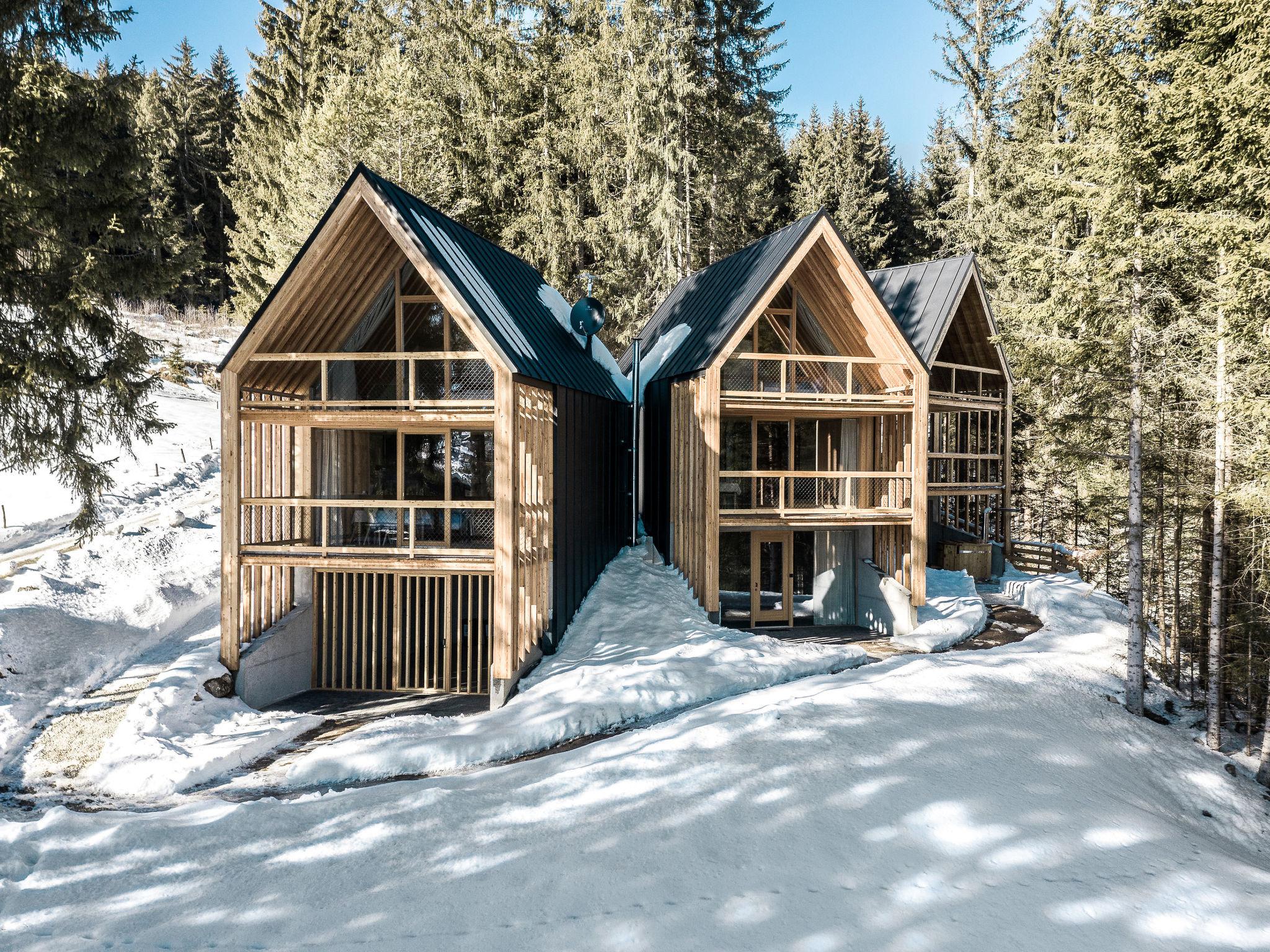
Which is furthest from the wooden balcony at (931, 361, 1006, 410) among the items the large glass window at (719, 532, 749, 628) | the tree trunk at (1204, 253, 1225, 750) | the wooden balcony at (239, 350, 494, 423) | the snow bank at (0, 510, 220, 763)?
the snow bank at (0, 510, 220, 763)

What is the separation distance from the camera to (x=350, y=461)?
13219 mm

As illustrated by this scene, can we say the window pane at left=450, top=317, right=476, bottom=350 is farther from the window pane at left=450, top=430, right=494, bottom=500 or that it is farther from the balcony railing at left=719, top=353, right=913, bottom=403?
the balcony railing at left=719, top=353, right=913, bottom=403

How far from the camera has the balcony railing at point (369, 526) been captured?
440 inches

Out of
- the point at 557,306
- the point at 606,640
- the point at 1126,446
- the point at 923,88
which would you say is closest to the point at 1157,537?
the point at 1126,446

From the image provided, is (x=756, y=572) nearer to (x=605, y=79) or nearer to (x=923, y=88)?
(x=605, y=79)

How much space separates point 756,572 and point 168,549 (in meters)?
14.0

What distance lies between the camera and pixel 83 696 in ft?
37.7

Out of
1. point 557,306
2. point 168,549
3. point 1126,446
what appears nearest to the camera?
point 1126,446

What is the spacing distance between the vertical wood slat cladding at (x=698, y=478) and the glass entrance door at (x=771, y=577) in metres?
1.96

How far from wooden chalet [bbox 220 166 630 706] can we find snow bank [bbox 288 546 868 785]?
586mm

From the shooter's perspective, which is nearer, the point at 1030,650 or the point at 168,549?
the point at 1030,650

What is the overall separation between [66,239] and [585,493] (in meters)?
9.32

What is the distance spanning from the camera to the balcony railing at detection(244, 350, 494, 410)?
36.4ft

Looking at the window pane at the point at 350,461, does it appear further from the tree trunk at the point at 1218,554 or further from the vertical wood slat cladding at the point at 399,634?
the tree trunk at the point at 1218,554
